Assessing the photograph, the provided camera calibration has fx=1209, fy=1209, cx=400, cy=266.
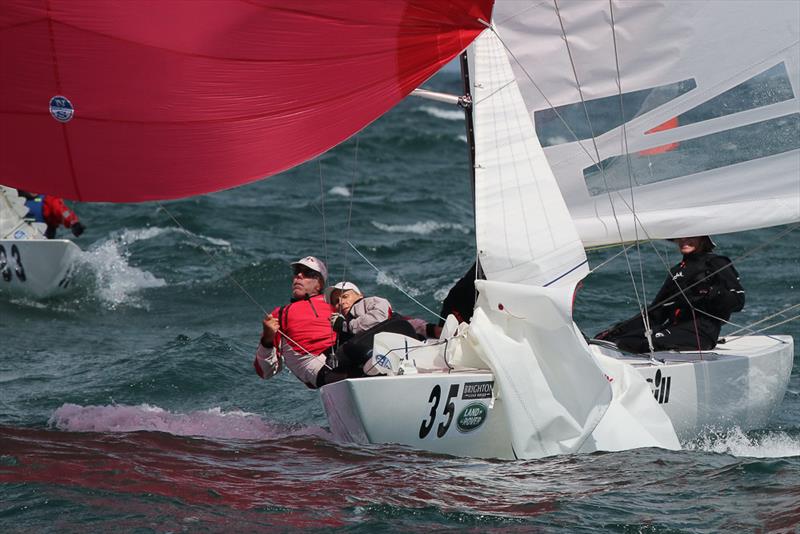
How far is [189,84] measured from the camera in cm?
551

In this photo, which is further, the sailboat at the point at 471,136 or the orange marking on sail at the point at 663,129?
the orange marking on sail at the point at 663,129

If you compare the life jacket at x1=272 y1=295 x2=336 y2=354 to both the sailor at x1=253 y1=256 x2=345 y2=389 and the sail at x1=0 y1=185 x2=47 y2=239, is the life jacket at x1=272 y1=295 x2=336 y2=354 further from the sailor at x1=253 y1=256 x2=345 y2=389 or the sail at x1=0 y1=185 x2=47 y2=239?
the sail at x1=0 y1=185 x2=47 y2=239

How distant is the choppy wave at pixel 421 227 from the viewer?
48.0 ft

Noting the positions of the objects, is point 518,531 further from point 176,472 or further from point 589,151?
point 589,151

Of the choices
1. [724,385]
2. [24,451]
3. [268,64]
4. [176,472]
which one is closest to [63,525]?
[176,472]

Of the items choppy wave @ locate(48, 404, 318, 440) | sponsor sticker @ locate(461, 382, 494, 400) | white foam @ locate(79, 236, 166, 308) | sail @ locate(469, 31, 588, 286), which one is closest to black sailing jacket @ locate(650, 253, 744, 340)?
sail @ locate(469, 31, 588, 286)

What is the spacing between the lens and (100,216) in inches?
615

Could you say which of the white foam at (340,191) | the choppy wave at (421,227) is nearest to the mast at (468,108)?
the choppy wave at (421,227)

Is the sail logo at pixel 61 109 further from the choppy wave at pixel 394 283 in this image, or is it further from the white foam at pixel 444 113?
the white foam at pixel 444 113

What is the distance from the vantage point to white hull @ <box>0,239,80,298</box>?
1141 cm

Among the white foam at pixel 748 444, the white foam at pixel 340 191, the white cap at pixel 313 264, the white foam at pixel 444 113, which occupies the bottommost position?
the white foam at pixel 748 444

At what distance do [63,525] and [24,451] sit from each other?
4.32 ft

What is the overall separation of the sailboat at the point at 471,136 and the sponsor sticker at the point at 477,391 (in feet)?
0.03

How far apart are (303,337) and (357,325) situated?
1.02 feet
